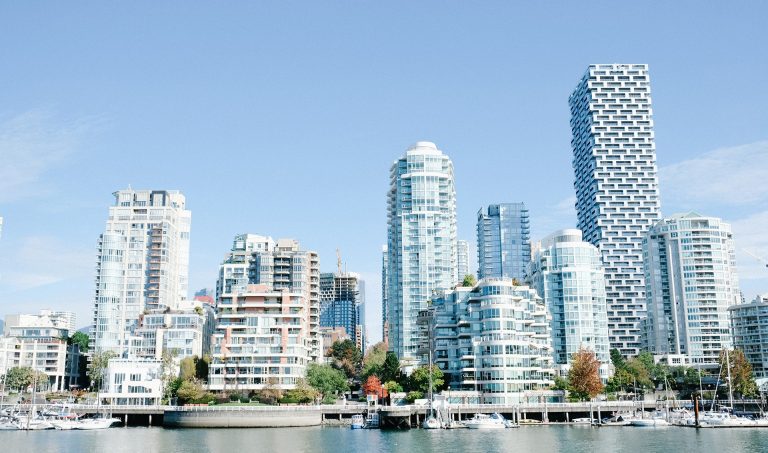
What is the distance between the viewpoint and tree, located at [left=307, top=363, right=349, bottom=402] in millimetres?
174625

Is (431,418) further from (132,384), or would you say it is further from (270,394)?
(132,384)

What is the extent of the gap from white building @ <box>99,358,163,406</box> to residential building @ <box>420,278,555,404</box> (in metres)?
66.5

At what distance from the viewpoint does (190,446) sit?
10831cm

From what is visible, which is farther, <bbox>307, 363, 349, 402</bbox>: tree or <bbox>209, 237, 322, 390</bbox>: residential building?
<bbox>307, 363, 349, 402</bbox>: tree

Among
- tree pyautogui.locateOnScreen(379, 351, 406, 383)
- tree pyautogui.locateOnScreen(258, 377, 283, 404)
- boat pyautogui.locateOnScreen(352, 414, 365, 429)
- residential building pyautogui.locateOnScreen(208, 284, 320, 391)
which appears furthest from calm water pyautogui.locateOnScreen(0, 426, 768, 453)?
tree pyautogui.locateOnScreen(379, 351, 406, 383)

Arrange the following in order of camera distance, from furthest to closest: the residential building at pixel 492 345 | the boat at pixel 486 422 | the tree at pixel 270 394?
the tree at pixel 270 394
the residential building at pixel 492 345
the boat at pixel 486 422

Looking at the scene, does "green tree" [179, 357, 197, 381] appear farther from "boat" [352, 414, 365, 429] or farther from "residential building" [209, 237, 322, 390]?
"boat" [352, 414, 365, 429]

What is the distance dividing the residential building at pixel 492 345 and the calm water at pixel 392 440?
18.0 m

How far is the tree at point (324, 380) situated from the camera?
17462 cm

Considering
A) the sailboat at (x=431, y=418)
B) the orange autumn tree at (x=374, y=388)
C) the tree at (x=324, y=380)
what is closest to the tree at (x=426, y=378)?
the sailboat at (x=431, y=418)

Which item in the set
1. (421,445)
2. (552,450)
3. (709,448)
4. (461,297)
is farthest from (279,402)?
(709,448)

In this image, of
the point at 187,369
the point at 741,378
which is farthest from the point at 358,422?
the point at 741,378

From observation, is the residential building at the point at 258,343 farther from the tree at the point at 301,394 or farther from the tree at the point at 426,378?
the tree at the point at 426,378

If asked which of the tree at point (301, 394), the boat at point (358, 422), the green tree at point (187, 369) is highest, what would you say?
the green tree at point (187, 369)
